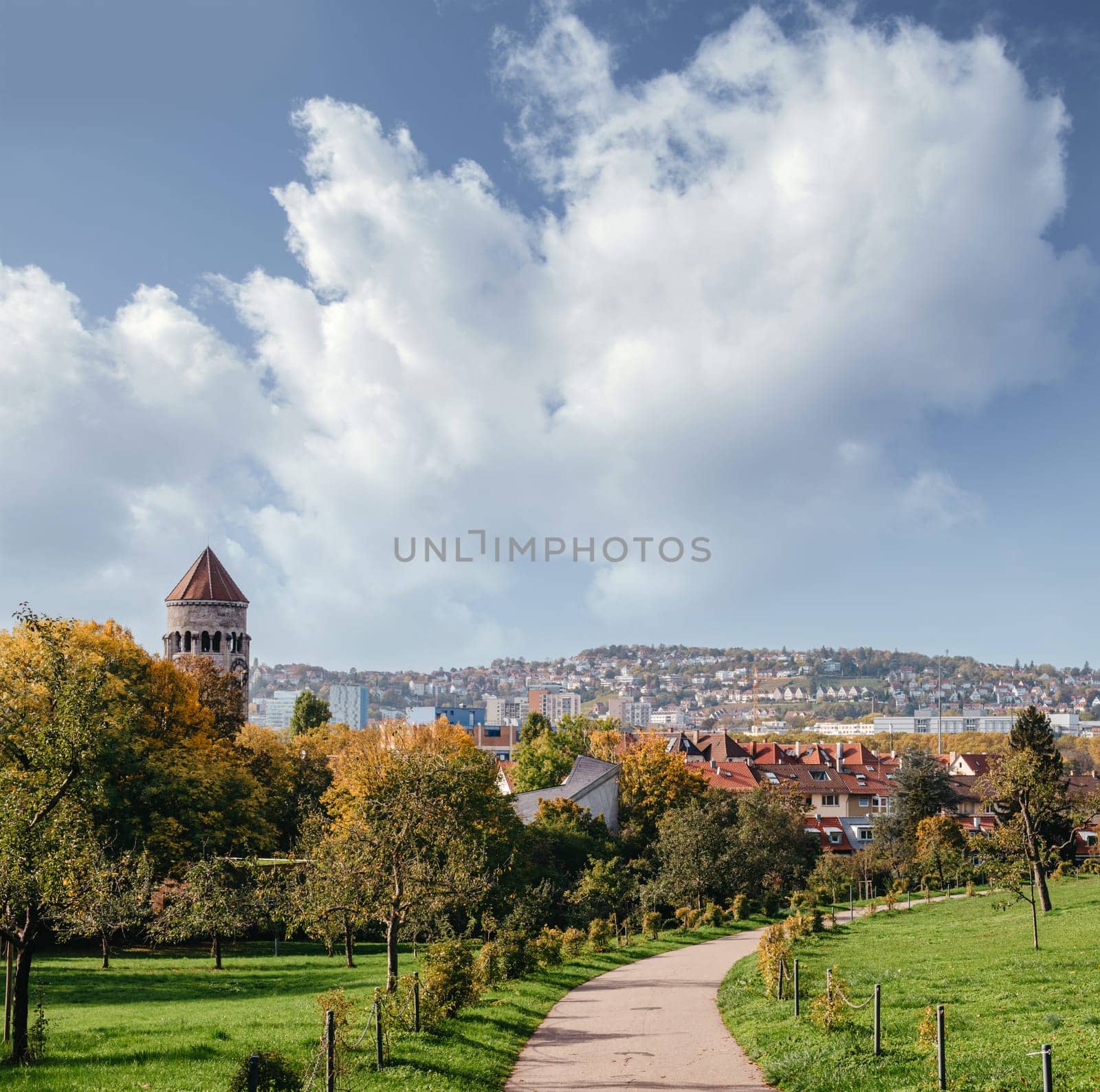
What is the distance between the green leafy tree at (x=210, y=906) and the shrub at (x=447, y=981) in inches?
405

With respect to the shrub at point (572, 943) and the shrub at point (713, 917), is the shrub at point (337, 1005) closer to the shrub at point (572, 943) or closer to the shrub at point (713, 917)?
the shrub at point (572, 943)

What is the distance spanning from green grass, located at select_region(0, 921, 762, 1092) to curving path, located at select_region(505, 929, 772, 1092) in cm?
52

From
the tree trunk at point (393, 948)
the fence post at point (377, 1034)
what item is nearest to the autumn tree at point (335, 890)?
the tree trunk at point (393, 948)

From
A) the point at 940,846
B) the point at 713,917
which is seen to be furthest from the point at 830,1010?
the point at 940,846

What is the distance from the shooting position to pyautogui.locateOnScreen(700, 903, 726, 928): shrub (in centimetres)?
4244

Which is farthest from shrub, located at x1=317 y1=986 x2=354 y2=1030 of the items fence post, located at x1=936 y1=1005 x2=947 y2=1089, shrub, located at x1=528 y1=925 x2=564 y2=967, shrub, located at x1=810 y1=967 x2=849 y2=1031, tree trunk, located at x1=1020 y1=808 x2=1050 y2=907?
tree trunk, located at x1=1020 y1=808 x2=1050 y2=907

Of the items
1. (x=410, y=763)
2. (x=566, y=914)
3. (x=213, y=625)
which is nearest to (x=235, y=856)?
(x=566, y=914)

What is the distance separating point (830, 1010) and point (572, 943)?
16.7 metres

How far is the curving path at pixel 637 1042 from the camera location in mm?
14844

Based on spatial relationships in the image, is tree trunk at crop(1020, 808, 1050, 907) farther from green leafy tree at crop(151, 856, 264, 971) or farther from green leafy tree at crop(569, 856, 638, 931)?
green leafy tree at crop(151, 856, 264, 971)

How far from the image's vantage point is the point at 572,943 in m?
31.9

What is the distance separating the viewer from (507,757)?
18112cm

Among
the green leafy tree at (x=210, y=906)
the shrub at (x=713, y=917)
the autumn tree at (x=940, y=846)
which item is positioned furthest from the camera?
the autumn tree at (x=940, y=846)

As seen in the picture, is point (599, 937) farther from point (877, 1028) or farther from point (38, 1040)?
point (38, 1040)
